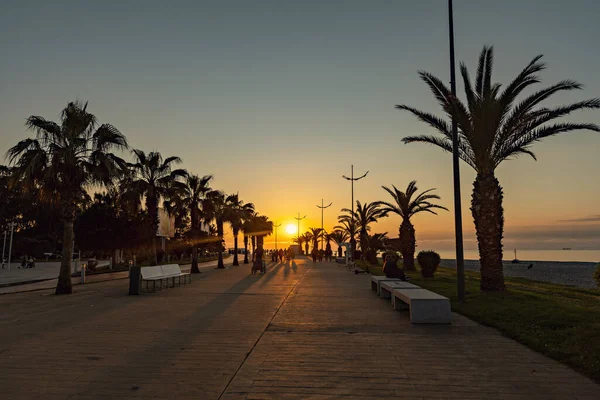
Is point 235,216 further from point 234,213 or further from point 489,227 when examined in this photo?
point 489,227

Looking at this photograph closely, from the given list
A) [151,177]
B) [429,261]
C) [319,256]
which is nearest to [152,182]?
[151,177]

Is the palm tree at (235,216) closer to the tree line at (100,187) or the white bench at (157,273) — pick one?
the tree line at (100,187)

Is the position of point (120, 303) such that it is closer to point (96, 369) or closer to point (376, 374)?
point (96, 369)

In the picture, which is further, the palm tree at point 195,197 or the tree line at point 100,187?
the palm tree at point 195,197

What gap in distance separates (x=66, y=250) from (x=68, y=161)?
338 centimetres

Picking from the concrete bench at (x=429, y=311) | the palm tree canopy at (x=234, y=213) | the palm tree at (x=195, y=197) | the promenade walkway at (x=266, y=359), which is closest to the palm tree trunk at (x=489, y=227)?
the promenade walkway at (x=266, y=359)

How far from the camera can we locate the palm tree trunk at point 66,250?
1662 centimetres

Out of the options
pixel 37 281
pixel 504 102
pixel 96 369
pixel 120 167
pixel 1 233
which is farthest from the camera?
pixel 1 233

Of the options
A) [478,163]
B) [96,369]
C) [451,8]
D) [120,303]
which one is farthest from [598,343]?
[120,303]

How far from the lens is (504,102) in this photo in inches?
604

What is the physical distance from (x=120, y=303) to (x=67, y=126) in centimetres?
730

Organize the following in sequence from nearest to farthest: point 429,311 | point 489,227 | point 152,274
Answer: point 429,311
point 489,227
point 152,274

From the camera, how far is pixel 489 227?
15.9 metres

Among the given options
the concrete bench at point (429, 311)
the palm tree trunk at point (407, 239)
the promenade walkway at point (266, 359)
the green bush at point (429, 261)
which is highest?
the palm tree trunk at point (407, 239)
